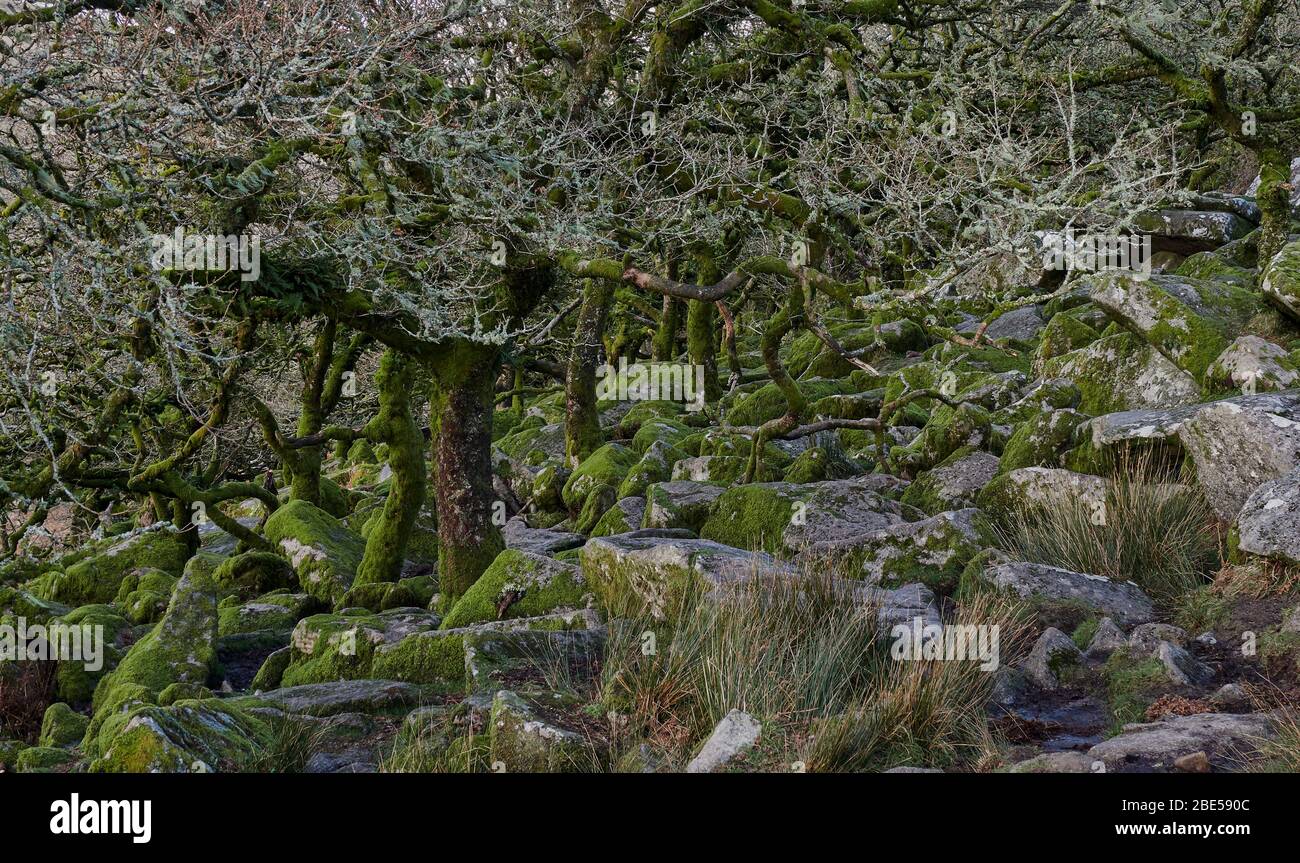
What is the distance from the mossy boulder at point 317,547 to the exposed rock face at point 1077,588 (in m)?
8.09

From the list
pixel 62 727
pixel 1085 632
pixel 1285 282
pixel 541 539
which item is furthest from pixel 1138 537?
pixel 62 727

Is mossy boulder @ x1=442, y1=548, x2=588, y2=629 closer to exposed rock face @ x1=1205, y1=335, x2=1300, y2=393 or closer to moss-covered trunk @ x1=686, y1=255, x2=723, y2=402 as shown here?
exposed rock face @ x1=1205, y1=335, x2=1300, y2=393

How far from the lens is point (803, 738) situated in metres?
5.76

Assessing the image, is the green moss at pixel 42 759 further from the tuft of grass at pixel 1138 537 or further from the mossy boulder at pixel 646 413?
the mossy boulder at pixel 646 413

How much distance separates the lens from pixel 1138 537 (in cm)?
918

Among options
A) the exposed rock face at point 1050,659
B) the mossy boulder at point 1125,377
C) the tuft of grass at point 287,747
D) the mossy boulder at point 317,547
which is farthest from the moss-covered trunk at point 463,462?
the mossy boulder at point 1125,377

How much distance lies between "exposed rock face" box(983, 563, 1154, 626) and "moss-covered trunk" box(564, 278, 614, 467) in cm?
845

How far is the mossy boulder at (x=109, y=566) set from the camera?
15.0 meters

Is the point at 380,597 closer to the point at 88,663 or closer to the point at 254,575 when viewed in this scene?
the point at 254,575

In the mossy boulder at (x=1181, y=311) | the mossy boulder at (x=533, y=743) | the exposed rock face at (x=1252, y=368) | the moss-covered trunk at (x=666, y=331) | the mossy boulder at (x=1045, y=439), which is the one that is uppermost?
the moss-covered trunk at (x=666, y=331)

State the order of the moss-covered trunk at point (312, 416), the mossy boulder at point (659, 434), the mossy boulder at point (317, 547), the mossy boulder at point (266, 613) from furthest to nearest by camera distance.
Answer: the mossy boulder at point (659, 434) < the moss-covered trunk at point (312, 416) < the mossy boulder at point (317, 547) < the mossy boulder at point (266, 613)
